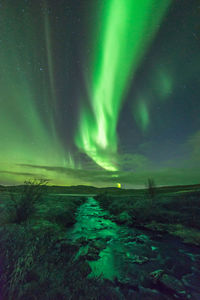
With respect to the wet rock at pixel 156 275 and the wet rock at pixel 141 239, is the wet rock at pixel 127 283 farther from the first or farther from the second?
the wet rock at pixel 141 239

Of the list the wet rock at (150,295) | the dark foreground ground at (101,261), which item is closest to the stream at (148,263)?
the dark foreground ground at (101,261)

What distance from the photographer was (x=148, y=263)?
780 cm

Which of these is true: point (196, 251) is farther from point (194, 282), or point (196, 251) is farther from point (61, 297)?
point (61, 297)

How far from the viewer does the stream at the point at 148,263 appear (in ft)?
19.3

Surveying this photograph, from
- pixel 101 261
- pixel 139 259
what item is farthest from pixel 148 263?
pixel 101 261

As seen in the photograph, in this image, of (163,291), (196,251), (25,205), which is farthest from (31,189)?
(196,251)

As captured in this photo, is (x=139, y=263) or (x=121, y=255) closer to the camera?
(x=139, y=263)

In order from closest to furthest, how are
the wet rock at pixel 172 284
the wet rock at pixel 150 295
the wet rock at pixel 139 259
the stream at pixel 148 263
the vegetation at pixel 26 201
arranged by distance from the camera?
the wet rock at pixel 150 295 < the wet rock at pixel 172 284 < the stream at pixel 148 263 < the wet rock at pixel 139 259 < the vegetation at pixel 26 201

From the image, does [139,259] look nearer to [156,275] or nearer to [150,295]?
[156,275]

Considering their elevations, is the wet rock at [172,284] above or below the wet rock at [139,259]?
above

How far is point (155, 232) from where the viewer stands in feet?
42.8

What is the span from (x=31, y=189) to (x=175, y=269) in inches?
458

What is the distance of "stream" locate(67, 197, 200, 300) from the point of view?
5871 mm

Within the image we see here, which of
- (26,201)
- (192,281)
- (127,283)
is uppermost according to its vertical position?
(26,201)
